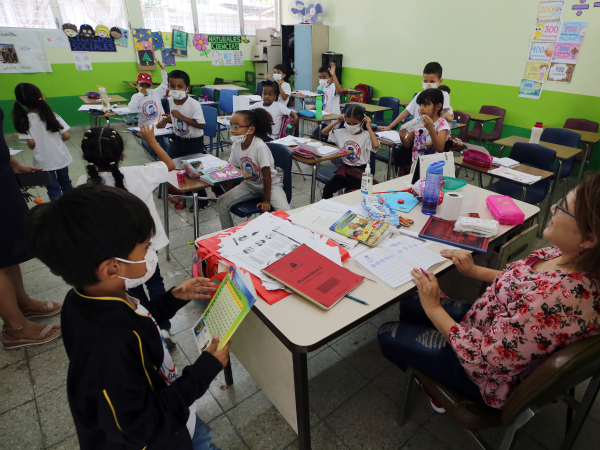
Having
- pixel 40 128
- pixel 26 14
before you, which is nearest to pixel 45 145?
pixel 40 128

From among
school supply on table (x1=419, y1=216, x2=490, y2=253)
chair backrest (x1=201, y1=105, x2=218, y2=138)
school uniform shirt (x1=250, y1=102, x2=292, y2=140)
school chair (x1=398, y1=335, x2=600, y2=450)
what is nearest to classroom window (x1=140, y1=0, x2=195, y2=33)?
chair backrest (x1=201, y1=105, x2=218, y2=138)

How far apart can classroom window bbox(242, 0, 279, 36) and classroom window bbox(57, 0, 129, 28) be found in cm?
278

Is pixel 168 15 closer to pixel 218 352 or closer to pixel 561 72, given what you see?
pixel 561 72

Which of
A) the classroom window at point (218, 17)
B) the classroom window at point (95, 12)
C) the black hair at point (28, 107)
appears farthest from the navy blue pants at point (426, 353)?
the classroom window at point (218, 17)

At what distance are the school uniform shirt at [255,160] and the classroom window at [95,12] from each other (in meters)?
5.97

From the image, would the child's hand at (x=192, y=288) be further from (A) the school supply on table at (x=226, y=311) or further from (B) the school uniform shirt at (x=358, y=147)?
(B) the school uniform shirt at (x=358, y=147)

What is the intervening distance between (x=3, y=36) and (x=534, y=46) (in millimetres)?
8342

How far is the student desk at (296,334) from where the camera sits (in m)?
1.11

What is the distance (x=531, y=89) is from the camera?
4820mm

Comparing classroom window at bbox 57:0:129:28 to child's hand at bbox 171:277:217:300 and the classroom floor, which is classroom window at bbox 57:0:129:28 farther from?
child's hand at bbox 171:277:217:300

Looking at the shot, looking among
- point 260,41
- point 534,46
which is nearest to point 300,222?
point 534,46

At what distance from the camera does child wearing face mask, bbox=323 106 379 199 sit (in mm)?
3220

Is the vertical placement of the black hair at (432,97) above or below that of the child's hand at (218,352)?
above

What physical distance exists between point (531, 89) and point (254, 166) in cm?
441
